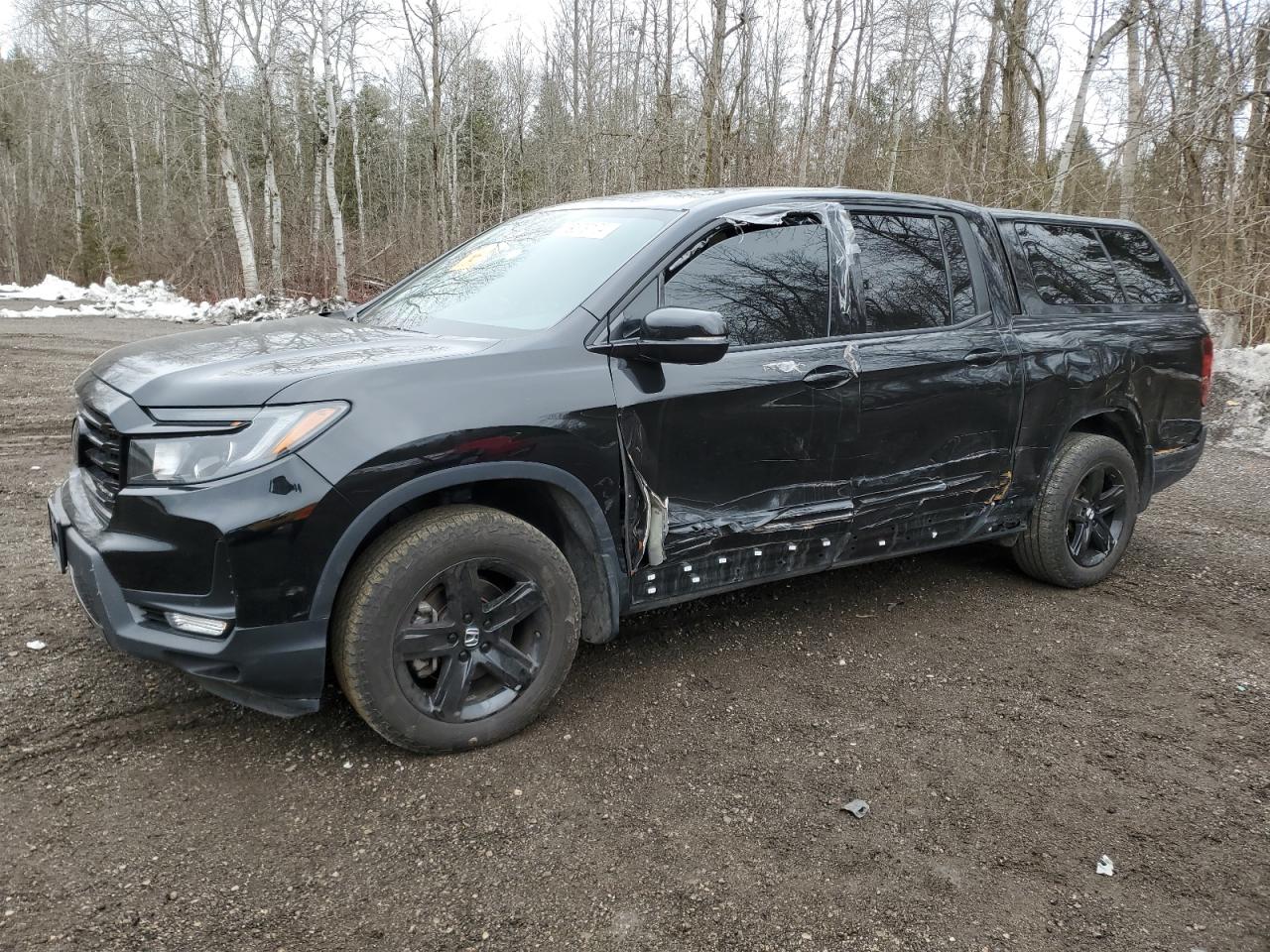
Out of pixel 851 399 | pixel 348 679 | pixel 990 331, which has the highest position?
pixel 990 331

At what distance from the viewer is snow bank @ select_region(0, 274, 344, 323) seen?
688 inches

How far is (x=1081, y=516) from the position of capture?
4.61 meters

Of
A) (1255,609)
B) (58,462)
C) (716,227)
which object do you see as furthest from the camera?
(58,462)

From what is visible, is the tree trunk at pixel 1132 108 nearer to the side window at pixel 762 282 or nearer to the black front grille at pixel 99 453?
the side window at pixel 762 282

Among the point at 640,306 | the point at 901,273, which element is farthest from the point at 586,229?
the point at 901,273

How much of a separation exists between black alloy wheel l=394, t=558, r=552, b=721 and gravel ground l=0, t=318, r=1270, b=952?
0.21m

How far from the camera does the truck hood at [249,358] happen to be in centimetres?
254

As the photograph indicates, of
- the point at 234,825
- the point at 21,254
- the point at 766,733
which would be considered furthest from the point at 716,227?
the point at 21,254

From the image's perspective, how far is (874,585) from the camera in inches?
185

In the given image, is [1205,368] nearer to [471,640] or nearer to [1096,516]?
[1096,516]

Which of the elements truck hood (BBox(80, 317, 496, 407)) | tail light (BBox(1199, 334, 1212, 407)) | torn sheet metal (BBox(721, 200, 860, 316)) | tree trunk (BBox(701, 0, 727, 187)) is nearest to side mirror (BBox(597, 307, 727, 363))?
truck hood (BBox(80, 317, 496, 407))

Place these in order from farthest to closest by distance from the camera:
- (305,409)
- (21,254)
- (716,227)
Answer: (21,254) → (716,227) → (305,409)

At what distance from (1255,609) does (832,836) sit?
327 centimetres

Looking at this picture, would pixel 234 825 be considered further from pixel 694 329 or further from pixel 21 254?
pixel 21 254
